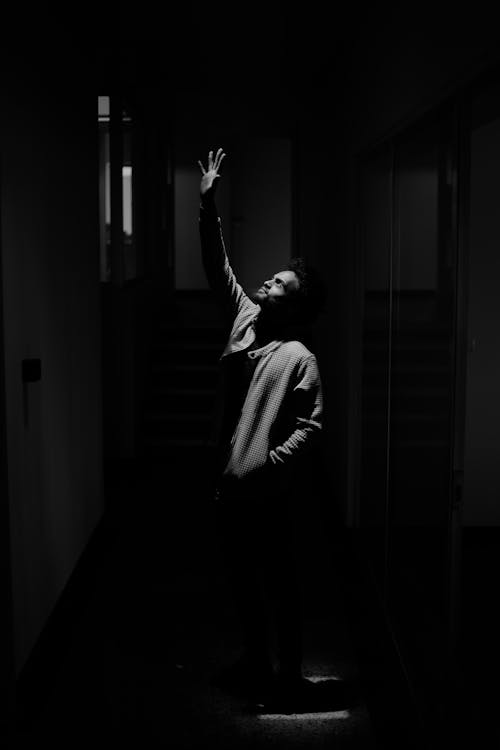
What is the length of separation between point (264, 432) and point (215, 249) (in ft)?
2.21

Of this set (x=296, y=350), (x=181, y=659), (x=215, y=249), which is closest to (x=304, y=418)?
(x=296, y=350)

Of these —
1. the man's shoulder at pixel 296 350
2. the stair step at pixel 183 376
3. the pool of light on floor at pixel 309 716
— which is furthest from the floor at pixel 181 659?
the stair step at pixel 183 376

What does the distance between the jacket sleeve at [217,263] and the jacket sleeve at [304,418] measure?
0.42m

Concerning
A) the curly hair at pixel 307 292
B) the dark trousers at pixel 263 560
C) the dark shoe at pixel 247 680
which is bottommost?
the dark shoe at pixel 247 680

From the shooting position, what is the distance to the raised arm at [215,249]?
3.20m

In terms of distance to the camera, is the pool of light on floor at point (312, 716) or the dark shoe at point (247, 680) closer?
the pool of light on floor at point (312, 716)

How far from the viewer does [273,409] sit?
3152 millimetres

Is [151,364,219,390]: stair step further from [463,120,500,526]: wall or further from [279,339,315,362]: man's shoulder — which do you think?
[279,339,315,362]: man's shoulder

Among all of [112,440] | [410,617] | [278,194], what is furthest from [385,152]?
[278,194]

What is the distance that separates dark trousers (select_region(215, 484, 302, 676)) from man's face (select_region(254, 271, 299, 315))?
2.15ft

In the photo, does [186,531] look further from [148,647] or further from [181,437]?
[181,437]

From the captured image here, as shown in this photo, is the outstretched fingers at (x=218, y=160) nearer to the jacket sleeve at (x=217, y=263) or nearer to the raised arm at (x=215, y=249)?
the raised arm at (x=215, y=249)

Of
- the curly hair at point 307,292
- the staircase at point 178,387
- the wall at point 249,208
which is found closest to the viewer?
the curly hair at point 307,292

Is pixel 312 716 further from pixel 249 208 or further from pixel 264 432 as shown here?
pixel 249 208
